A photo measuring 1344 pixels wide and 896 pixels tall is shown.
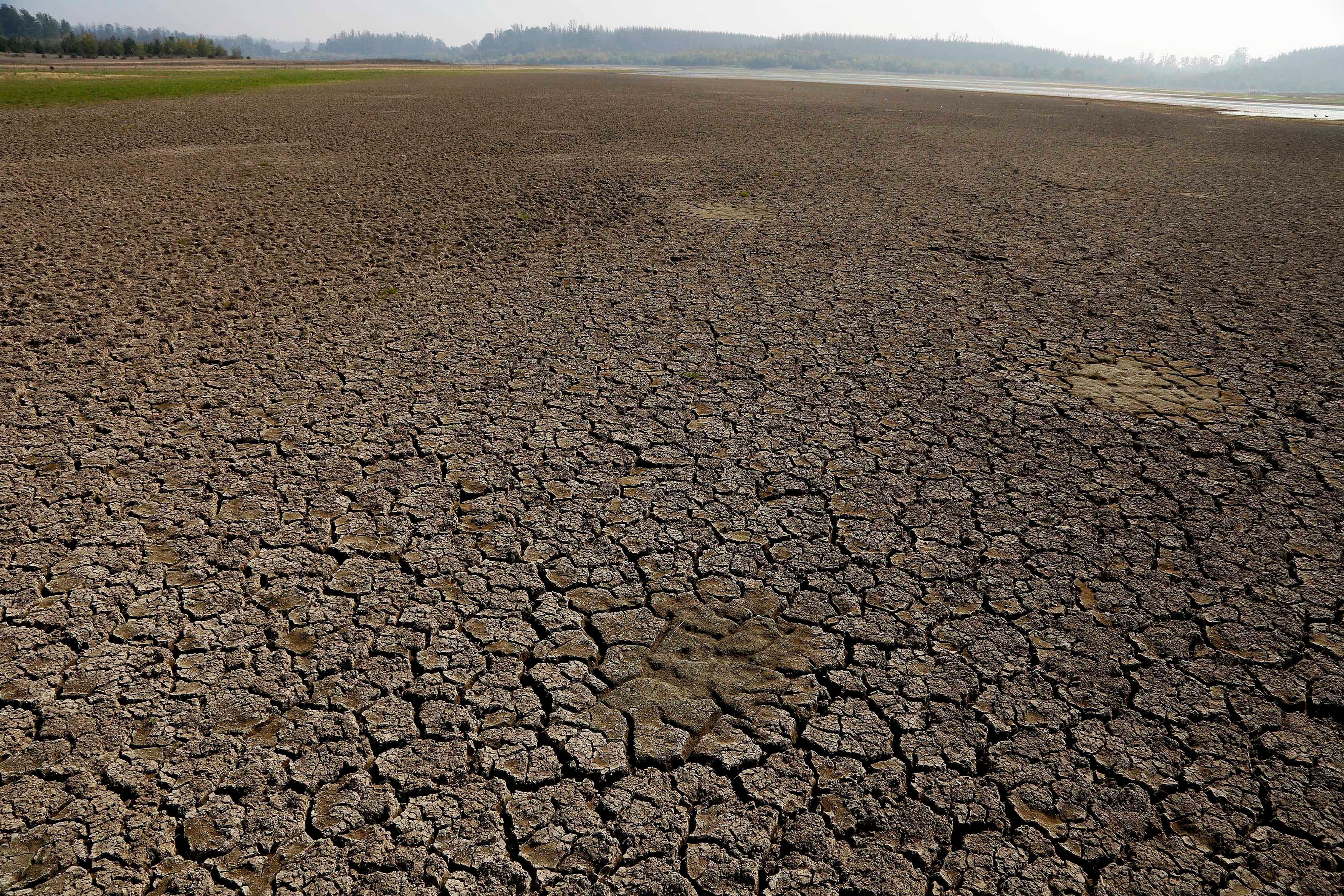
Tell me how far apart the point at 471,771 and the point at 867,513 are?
203 cm

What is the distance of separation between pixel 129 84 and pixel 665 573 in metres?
33.6

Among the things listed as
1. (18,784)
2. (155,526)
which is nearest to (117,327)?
(155,526)

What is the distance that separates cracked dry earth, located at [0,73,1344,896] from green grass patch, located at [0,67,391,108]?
18530mm

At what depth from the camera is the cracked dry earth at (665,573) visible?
6.79 ft

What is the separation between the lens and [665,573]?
3094 millimetres

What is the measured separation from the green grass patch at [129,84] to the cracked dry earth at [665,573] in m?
18.5

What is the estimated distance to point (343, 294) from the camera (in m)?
6.20

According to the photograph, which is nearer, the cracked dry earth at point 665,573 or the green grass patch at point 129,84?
the cracked dry earth at point 665,573

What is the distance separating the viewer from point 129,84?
2738 cm

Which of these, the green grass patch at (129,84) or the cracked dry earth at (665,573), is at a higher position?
the green grass patch at (129,84)

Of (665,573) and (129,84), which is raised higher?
(129,84)

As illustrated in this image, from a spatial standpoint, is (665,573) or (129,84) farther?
(129,84)

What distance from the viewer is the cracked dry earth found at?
2.07m

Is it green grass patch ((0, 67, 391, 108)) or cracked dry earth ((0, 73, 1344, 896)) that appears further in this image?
green grass patch ((0, 67, 391, 108))
